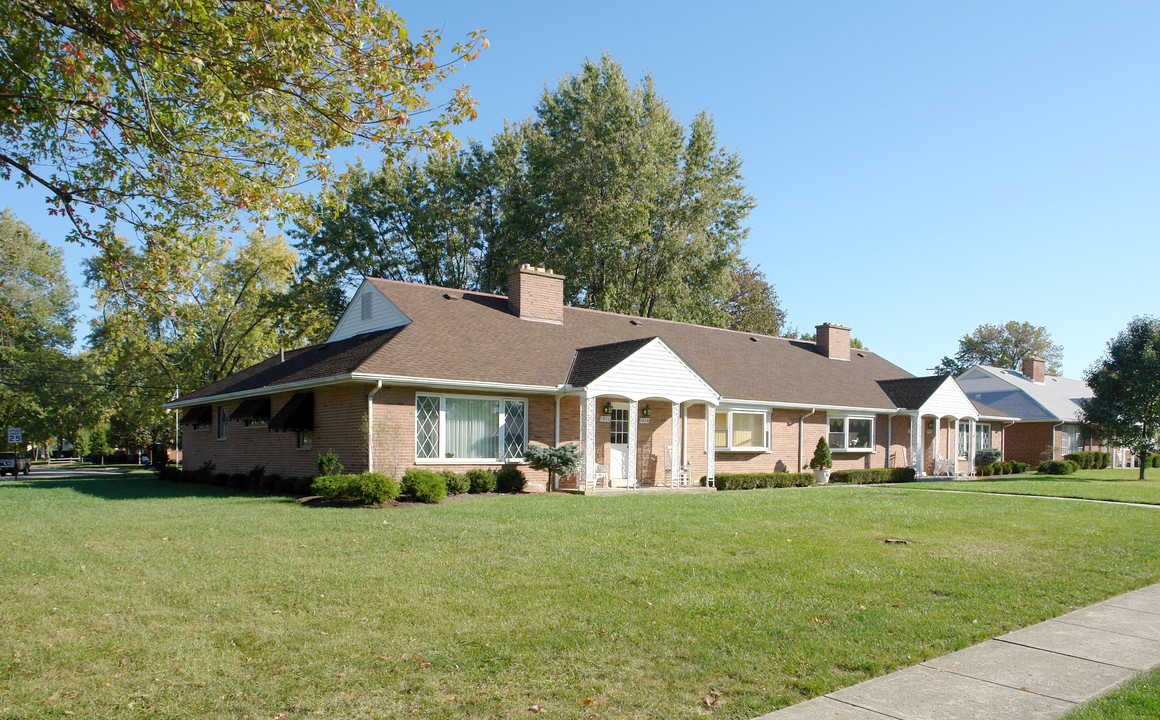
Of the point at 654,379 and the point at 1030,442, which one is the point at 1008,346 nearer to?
the point at 1030,442

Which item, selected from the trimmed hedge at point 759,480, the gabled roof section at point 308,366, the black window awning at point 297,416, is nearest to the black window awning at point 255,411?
the gabled roof section at point 308,366

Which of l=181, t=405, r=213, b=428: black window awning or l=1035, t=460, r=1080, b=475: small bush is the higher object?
l=181, t=405, r=213, b=428: black window awning

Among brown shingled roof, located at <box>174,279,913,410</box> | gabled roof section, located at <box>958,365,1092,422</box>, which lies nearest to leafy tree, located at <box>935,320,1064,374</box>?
gabled roof section, located at <box>958,365,1092,422</box>

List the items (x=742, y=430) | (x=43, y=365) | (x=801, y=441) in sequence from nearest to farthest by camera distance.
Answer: (x=742, y=430) < (x=801, y=441) < (x=43, y=365)

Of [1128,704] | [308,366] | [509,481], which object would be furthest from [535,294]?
[1128,704]

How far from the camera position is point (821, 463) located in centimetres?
2738

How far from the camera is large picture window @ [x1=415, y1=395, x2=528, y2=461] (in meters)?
19.8

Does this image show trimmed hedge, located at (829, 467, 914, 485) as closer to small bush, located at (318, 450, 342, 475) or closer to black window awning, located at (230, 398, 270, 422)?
small bush, located at (318, 450, 342, 475)

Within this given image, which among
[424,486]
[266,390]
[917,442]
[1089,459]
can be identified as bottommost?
[1089,459]

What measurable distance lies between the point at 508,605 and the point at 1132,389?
31288mm

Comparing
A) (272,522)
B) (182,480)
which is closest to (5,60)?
(272,522)

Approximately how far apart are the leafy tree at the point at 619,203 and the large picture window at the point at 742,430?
526 inches

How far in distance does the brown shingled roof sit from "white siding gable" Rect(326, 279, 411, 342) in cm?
24

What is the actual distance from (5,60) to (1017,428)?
151ft
